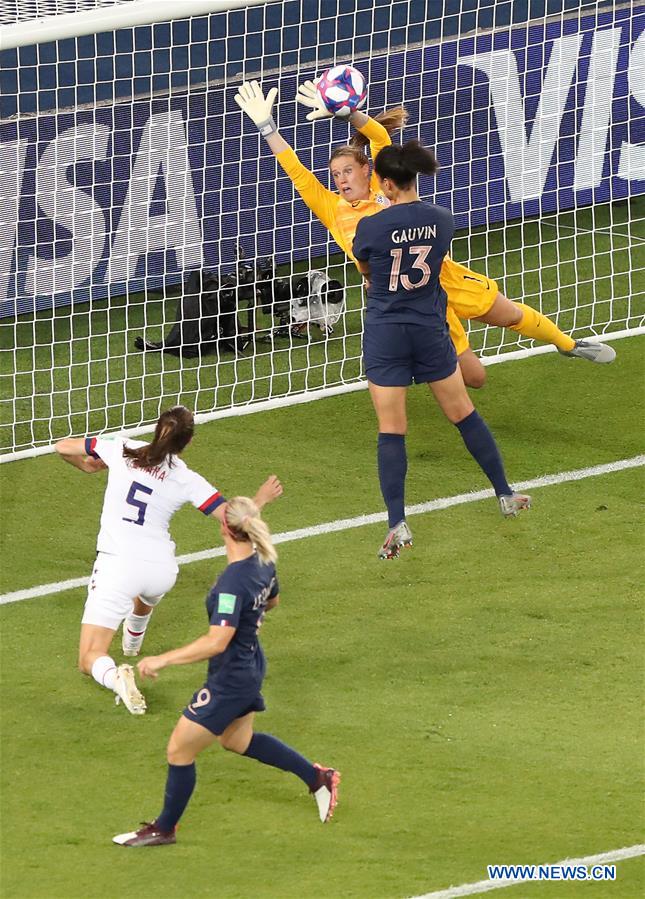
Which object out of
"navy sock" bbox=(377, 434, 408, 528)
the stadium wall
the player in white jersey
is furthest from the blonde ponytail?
the stadium wall

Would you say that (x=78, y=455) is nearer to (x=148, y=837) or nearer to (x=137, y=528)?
(x=137, y=528)

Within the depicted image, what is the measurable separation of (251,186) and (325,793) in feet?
25.7

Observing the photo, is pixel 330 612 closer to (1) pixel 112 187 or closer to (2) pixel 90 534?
(2) pixel 90 534

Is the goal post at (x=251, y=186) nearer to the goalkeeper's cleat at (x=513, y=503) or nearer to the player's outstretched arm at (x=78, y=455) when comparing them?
the goalkeeper's cleat at (x=513, y=503)

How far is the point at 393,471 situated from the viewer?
9664 millimetres

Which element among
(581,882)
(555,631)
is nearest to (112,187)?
(555,631)

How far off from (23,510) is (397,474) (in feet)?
9.28

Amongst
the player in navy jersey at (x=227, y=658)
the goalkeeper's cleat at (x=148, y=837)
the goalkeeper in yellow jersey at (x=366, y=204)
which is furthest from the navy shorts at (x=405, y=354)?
the goalkeeper's cleat at (x=148, y=837)

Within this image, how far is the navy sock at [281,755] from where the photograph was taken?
298 inches

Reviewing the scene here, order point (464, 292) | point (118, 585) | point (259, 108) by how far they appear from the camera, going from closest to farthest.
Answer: point (118, 585)
point (259, 108)
point (464, 292)

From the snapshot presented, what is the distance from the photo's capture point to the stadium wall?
13516 mm

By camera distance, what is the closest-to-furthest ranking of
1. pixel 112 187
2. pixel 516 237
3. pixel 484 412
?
pixel 484 412, pixel 112 187, pixel 516 237

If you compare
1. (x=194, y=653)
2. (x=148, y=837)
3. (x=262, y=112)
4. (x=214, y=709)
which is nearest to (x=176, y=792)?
(x=148, y=837)

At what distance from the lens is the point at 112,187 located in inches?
529
